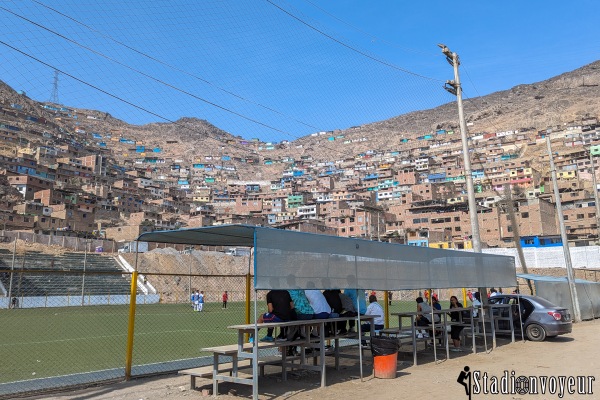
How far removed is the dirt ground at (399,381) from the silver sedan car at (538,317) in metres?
1.99

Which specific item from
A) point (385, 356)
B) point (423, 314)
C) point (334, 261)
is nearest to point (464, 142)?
point (423, 314)

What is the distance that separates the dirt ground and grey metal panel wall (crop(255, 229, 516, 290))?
1.82 meters

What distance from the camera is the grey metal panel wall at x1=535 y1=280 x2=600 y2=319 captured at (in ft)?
75.6

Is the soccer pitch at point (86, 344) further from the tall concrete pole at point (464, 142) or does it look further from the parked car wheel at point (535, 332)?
the parked car wheel at point (535, 332)

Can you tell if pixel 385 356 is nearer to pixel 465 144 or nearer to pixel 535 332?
pixel 535 332

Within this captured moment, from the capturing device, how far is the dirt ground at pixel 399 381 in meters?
8.13

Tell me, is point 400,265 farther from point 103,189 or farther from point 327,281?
point 103,189

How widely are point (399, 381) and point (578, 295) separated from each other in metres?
18.9

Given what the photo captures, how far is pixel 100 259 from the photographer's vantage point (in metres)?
59.6

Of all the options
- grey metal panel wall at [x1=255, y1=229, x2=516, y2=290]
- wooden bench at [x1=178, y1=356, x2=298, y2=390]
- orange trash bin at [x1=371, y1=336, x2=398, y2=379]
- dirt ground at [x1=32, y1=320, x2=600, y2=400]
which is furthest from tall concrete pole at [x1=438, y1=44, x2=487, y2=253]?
wooden bench at [x1=178, y1=356, x2=298, y2=390]

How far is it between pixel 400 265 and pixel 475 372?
270cm

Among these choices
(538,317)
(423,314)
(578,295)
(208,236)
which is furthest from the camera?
(578,295)

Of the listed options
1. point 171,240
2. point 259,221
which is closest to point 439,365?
point 171,240

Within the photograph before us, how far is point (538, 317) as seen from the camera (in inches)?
612
